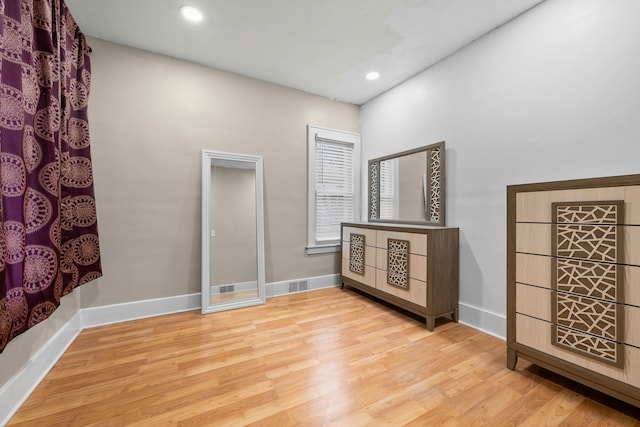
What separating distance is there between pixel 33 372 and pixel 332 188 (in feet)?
10.2

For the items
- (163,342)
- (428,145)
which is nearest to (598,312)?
(428,145)

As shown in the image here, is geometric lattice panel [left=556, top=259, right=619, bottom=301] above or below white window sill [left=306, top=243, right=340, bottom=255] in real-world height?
above

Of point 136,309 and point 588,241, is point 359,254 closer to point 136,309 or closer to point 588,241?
point 588,241

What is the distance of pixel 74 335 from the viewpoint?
7.32 ft

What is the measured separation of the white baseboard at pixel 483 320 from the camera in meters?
2.24

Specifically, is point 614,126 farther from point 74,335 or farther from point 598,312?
point 74,335

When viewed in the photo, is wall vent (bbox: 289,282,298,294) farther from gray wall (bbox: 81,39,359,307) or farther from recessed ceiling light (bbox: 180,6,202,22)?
recessed ceiling light (bbox: 180,6,202,22)

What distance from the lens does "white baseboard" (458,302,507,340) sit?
7.35 ft

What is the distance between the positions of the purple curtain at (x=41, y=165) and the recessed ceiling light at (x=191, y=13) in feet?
2.61

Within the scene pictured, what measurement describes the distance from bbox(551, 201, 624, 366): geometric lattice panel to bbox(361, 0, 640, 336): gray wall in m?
0.53

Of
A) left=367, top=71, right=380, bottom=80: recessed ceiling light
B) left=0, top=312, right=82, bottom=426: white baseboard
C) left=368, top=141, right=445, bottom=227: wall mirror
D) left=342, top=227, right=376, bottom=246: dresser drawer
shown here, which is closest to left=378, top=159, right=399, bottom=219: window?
left=368, top=141, right=445, bottom=227: wall mirror

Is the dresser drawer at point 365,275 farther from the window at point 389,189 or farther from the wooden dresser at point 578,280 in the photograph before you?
the wooden dresser at point 578,280

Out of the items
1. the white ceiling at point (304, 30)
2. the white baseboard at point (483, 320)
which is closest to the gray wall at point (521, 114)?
the white baseboard at point (483, 320)

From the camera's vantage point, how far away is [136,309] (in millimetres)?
2605
